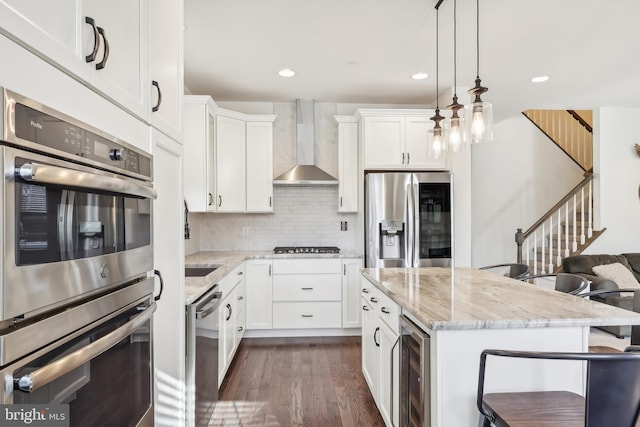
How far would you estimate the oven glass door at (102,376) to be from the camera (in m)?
0.70

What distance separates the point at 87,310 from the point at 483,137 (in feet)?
7.04

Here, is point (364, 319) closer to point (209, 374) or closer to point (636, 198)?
point (209, 374)

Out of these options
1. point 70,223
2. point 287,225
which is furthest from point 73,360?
point 287,225

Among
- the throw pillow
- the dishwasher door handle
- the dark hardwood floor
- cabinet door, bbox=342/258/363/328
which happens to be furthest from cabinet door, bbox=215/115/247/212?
the throw pillow

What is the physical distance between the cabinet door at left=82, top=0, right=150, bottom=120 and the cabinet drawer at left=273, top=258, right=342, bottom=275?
2735 mm

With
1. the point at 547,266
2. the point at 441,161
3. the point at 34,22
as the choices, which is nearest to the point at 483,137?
the point at 441,161

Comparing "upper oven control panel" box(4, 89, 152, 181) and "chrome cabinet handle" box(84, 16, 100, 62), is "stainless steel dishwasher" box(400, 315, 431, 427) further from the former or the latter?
"chrome cabinet handle" box(84, 16, 100, 62)

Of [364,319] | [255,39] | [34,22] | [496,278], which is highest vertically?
[255,39]

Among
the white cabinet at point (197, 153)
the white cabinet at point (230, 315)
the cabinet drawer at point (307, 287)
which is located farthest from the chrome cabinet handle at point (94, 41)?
the cabinet drawer at point (307, 287)

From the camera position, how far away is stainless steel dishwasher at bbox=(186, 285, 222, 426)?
182 cm

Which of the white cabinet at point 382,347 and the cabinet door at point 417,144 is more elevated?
the cabinet door at point 417,144

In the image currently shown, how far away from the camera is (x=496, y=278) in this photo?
2.44 m

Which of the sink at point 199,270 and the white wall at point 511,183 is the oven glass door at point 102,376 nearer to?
the sink at point 199,270

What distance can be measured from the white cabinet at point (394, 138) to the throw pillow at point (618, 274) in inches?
88.8
